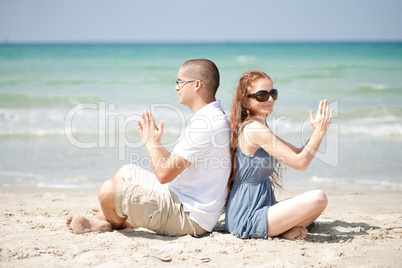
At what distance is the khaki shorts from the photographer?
131 inches

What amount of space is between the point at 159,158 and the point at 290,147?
3.40 feet

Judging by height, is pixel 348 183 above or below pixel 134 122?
below

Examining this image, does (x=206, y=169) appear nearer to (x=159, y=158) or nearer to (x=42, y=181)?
(x=159, y=158)

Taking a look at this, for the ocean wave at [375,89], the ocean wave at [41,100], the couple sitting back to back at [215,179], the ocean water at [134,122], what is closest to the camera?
the couple sitting back to back at [215,179]

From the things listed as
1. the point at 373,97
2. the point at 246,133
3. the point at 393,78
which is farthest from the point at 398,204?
the point at 393,78

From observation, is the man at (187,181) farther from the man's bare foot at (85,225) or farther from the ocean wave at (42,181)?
the ocean wave at (42,181)

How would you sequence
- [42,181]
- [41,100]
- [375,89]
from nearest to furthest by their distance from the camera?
[42,181], [41,100], [375,89]

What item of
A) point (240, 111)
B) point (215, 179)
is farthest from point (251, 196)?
point (240, 111)

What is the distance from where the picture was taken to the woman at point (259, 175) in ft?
10.9

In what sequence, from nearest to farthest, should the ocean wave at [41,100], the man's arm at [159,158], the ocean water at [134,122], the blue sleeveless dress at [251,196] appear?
the man's arm at [159,158] < the blue sleeveless dress at [251,196] < the ocean water at [134,122] < the ocean wave at [41,100]

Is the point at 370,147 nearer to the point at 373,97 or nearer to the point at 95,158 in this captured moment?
the point at 95,158

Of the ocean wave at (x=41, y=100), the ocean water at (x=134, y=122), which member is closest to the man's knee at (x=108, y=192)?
the ocean water at (x=134, y=122)

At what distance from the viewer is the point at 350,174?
6.23m

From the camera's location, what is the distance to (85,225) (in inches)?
139
